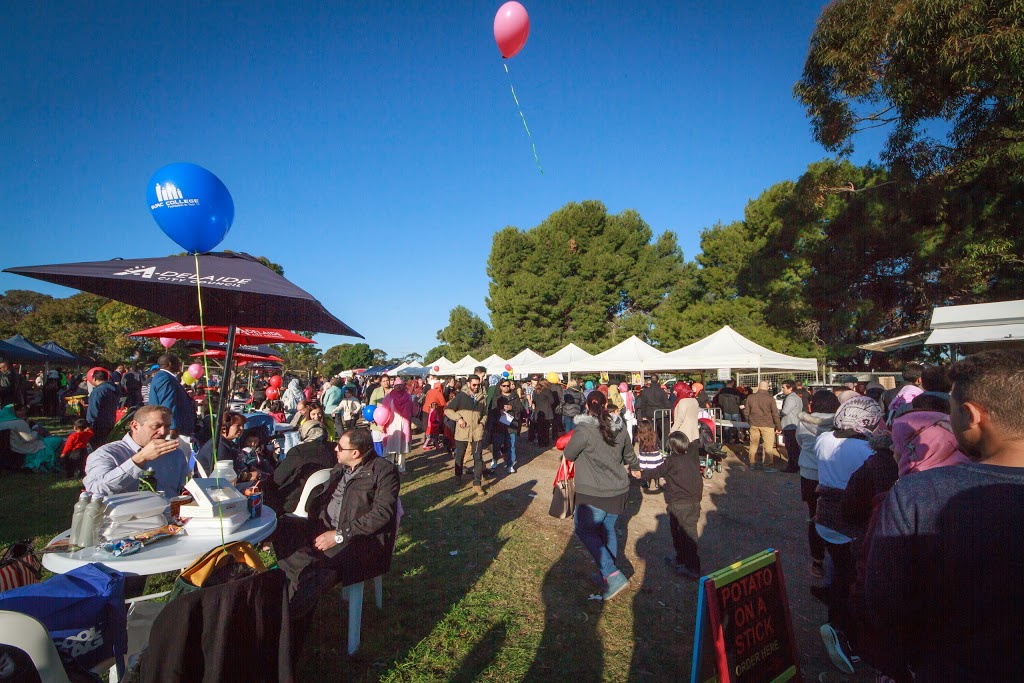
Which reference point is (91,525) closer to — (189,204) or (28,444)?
(189,204)

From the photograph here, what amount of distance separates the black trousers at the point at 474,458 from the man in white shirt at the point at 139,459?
15.2 feet

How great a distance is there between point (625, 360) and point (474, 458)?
7656mm

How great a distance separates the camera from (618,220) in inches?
1247

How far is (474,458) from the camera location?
25.9ft

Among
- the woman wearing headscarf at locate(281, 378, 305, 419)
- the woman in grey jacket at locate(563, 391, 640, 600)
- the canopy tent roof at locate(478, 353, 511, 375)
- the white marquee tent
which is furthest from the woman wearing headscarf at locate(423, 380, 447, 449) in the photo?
the woman in grey jacket at locate(563, 391, 640, 600)

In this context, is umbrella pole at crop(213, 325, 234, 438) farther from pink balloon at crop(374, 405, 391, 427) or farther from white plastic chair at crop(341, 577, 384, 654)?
pink balloon at crop(374, 405, 391, 427)

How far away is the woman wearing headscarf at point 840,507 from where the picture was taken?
3139mm

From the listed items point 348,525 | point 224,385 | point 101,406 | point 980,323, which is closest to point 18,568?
point 224,385

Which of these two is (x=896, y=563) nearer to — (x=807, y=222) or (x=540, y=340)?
(x=807, y=222)

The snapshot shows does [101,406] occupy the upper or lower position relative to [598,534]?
upper

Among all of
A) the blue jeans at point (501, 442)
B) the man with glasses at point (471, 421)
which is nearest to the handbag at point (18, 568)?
the man with glasses at point (471, 421)

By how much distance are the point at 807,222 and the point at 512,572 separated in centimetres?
2296

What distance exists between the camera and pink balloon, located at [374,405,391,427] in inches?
316

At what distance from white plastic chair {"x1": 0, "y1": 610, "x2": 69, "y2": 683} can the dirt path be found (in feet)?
9.43
